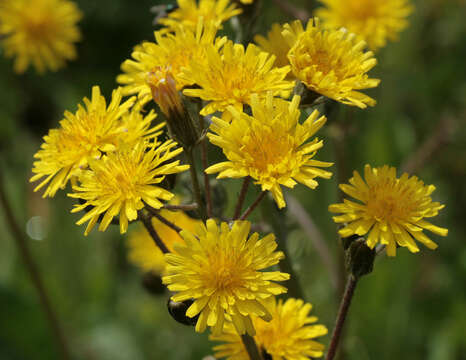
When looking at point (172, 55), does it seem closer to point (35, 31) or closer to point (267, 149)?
point (267, 149)

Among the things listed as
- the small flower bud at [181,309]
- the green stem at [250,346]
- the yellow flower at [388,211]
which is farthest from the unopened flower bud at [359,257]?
the small flower bud at [181,309]

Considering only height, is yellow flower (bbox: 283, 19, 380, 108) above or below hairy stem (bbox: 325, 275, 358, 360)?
above

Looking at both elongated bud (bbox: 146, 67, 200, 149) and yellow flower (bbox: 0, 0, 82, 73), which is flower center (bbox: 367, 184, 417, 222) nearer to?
elongated bud (bbox: 146, 67, 200, 149)

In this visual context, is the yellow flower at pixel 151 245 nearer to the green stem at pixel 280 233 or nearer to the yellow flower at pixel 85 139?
the green stem at pixel 280 233

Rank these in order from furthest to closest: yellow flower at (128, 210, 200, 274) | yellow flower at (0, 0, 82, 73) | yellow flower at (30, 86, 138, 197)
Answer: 1. yellow flower at (0, 0, 82, 73)
2. yellow flower at (128, 210, 200, 274)
3. yellow flower at (30, 86, 138, 197)

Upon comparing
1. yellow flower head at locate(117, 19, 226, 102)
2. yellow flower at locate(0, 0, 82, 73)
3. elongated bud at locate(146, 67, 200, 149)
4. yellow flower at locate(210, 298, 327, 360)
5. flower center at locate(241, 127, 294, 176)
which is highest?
yellow flower at locate(0, 0, 82, 73)

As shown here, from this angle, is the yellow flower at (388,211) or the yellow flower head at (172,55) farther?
the yellow flower head at (172,55)

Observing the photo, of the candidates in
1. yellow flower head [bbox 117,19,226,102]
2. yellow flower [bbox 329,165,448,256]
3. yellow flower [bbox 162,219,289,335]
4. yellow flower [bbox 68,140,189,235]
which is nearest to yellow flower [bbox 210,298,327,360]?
yellow flower [bbox 162,219,289,335]
